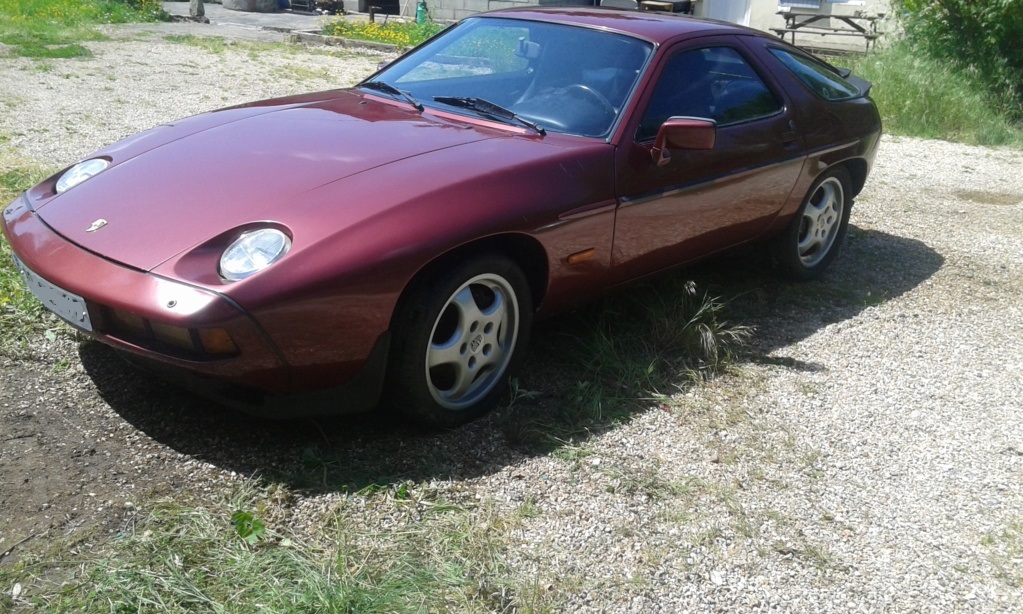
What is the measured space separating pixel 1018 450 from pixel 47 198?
384 centimetres

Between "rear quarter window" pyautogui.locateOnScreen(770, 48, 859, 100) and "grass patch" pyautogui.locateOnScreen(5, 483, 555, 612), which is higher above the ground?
"rear quarter window" pyautogui.locateOnScreen(770, 48, 859, 100)

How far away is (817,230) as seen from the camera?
17.5 feet

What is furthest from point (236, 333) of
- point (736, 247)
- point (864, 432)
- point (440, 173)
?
point (736, 247)

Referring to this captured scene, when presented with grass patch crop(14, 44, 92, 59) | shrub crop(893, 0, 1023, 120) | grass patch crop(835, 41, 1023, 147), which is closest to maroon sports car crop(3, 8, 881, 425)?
grass patch crop(835, 41, 1023, 147)

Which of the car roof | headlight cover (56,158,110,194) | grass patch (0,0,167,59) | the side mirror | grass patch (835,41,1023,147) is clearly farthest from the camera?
grass patch (0,0,167,59)

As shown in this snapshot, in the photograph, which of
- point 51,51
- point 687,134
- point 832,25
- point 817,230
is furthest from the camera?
point 832,25

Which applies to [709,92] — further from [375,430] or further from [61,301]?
[61,301]

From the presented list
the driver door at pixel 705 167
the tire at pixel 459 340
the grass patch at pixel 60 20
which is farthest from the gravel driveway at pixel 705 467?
the grass patch at pixel 60 20

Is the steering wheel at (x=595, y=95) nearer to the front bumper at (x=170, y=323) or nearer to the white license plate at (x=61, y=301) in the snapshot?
the front bumper at (x=170, y=323)

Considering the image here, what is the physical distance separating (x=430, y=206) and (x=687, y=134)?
48.8 inches

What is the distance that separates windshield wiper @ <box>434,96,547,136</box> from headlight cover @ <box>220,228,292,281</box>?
1.31 m

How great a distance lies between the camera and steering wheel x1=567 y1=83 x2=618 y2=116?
391 cm

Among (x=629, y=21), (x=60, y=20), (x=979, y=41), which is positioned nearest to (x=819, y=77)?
(x=629, y=21)

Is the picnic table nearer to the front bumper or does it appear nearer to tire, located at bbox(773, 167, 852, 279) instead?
tire, located at bbox(773, 167, 852, 279)
